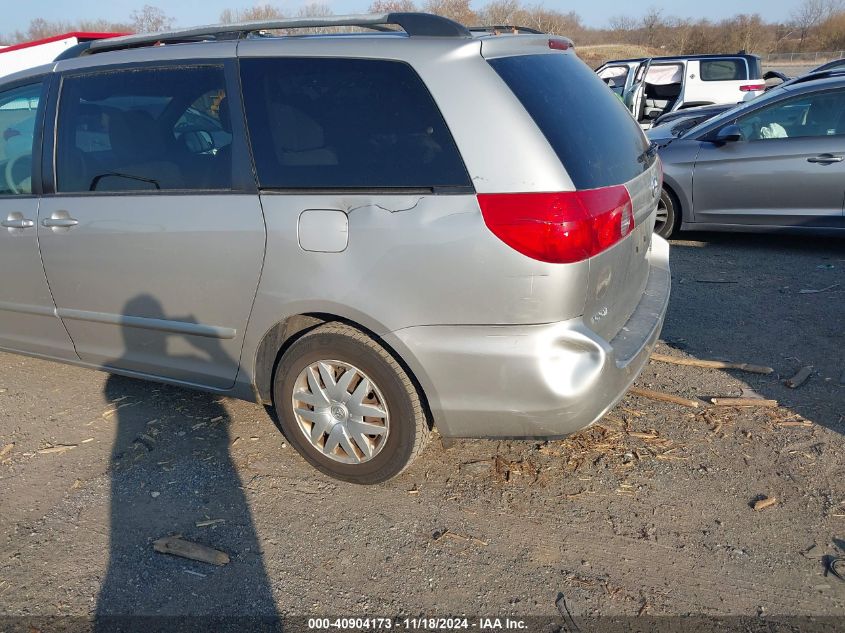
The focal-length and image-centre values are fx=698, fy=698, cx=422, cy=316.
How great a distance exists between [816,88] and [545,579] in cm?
575

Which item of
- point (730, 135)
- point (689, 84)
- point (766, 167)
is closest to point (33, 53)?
point (730, 135)

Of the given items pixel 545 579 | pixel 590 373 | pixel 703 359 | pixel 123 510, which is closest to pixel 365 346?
pixel 590 373

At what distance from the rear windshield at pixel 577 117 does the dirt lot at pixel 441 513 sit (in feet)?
4.49

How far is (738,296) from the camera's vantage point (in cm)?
545

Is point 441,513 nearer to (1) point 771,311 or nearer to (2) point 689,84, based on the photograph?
(1) point 771,311

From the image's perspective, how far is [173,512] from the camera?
3053mm

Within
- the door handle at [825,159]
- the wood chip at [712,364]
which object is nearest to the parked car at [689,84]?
the door handle at [825,159]

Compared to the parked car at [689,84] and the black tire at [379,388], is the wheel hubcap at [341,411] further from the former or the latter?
the parked car at [689,84]

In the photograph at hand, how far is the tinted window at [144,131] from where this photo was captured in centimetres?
317

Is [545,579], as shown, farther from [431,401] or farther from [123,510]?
[123,510]

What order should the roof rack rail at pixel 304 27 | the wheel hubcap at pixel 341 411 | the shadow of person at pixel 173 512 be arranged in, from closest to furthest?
the shadow of person at pixel 173 512 < the roof rack rail at pixel 304 27 < the wheel hubcap at pixel 341 411

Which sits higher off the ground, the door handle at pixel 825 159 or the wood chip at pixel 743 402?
the door handle at pixel 825 159

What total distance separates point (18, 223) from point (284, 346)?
170 centimetres

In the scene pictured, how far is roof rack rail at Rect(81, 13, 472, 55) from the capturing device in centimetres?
288
